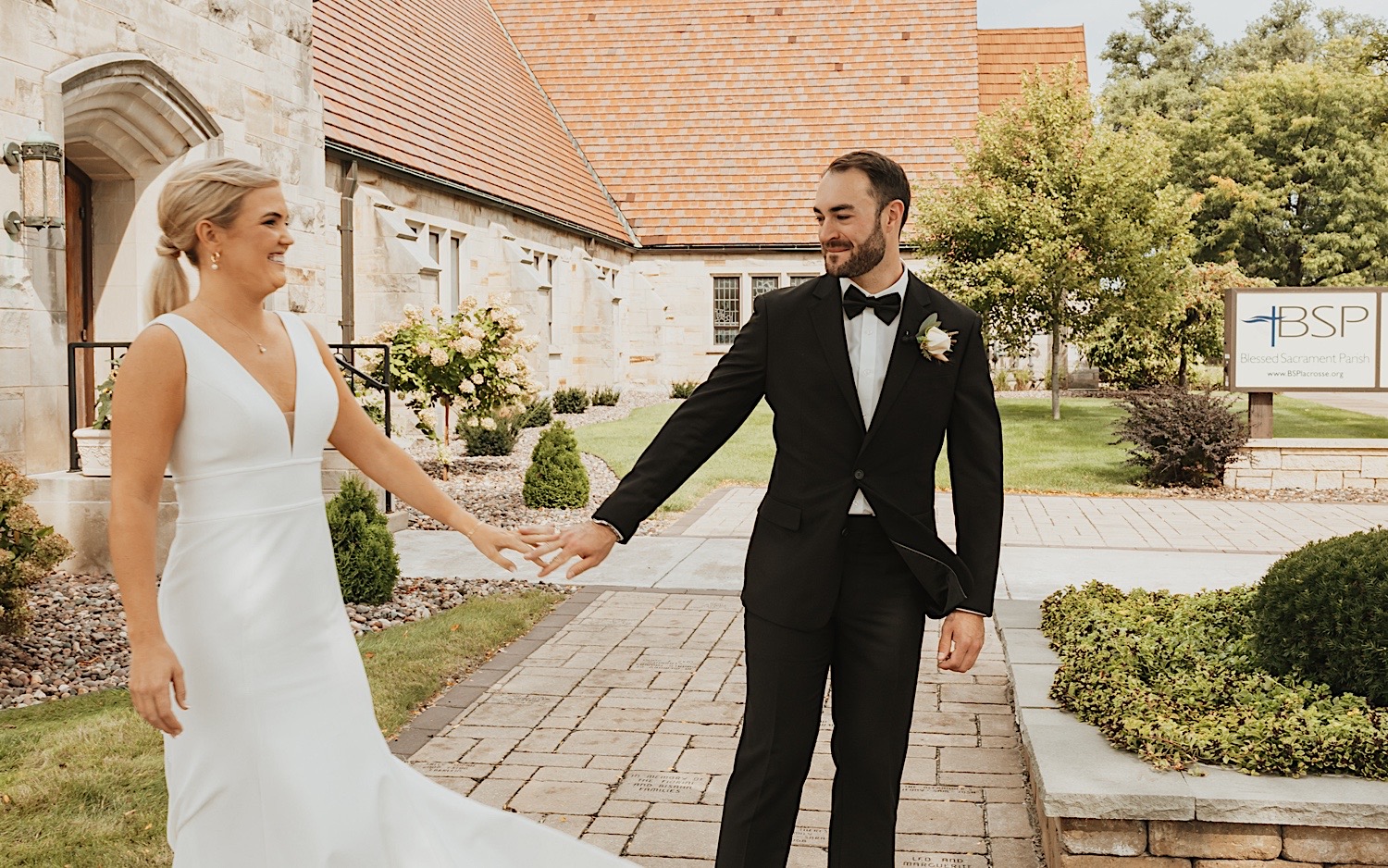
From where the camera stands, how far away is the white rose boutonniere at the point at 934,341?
3.05m

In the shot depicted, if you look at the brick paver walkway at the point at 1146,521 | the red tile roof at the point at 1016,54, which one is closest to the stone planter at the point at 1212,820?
the brick paver walkway at the point at 1146,521

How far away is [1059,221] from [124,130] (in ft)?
51.7

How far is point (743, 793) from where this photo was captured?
10.4ft

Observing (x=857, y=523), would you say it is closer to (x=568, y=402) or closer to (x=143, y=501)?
(x=143, y=501)

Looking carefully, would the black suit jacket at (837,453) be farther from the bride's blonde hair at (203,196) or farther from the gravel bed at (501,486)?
the gravel bed at (501,486)

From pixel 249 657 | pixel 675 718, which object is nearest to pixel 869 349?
pixel 249 657

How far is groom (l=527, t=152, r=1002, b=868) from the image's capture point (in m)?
3.08

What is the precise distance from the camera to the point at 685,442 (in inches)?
129

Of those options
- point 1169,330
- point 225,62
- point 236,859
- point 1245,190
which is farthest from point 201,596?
Answer: point 1245,190

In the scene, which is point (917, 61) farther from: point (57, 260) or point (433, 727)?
point (433, 727)

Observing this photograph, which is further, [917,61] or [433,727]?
[917,61]

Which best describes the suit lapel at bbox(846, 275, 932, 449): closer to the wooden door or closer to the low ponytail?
the low ponytail

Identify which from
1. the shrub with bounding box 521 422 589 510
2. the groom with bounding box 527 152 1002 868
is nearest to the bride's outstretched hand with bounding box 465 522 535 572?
the groom with bounding box 527 152 1002 868

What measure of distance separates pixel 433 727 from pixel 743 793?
2755 millimetres
